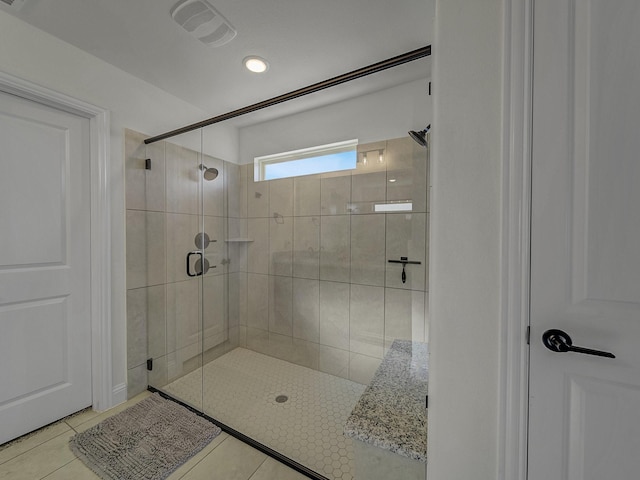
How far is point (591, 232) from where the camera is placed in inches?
26.7

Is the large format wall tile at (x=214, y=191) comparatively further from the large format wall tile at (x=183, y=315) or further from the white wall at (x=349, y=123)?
the large format wall tile at (x=183, y=315)

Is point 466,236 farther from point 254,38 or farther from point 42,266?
point 42,266

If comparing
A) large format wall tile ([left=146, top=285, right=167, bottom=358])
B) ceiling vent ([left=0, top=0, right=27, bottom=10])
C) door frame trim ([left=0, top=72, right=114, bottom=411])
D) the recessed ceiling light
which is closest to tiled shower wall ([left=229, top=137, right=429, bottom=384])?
large format wall tile ([left=146, top=285, right=167, bottom=358])

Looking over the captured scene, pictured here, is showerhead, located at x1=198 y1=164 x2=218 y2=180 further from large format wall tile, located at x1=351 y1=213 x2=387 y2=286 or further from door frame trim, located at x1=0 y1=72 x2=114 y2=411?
large format wall tile, located at x1=351 y1=213 x2=387 y2=286

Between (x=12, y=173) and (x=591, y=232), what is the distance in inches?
103

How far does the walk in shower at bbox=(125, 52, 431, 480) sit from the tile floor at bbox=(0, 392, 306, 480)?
11 cm

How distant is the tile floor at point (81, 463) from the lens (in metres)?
1.28

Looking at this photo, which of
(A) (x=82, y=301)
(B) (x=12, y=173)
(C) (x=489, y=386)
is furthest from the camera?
(A) (x=82, y=301)

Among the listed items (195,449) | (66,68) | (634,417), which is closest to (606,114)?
(634,417)

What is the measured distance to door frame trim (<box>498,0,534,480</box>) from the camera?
0.71 meters

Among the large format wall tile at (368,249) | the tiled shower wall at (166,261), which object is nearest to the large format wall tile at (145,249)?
the tiled shower wall at (166,261)

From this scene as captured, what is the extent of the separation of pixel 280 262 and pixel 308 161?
3.20 feet

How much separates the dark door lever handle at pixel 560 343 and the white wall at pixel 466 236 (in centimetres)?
12

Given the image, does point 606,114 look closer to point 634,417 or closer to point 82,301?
point 634,417
